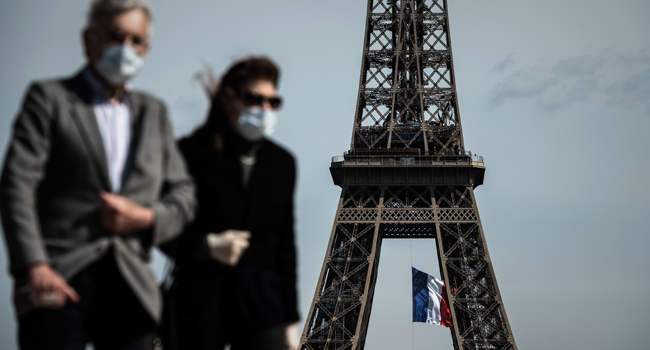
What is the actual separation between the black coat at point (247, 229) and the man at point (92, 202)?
43 cm

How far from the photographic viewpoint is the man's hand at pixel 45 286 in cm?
353

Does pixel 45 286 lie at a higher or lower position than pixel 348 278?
higher

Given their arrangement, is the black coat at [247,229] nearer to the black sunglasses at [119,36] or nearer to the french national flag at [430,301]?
the black sunglasses at [119,36]

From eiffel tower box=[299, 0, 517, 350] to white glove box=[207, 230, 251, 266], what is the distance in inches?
1280

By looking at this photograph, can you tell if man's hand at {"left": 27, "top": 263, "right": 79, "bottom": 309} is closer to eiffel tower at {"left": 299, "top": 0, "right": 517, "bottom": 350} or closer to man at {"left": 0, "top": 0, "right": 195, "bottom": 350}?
man at {"left": 0, "top": 0, "right": 195, "bottom": 350}

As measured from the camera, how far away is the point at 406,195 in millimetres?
40500

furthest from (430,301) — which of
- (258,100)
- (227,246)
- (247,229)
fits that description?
(227,246)

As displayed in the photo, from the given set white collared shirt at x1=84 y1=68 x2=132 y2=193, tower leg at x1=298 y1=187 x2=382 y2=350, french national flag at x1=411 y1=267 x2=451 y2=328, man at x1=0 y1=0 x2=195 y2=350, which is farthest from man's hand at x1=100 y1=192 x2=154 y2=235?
french national flag at x1=411 y1=267 x2=451 y2=328

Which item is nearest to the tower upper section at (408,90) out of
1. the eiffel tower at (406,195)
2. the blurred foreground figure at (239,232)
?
the eiffel tower at (406,195)

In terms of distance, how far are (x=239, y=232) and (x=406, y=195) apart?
36286 millimetres

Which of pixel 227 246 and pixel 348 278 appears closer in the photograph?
pixel 227 246

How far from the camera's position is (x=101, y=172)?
3.92 meters

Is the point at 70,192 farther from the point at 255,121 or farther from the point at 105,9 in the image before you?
the point at 255,121

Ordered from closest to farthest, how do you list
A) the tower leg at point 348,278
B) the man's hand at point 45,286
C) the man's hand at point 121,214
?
the man's hand at point 45,286, the man's hand at point 121,214, the tower leg at point 348,278
